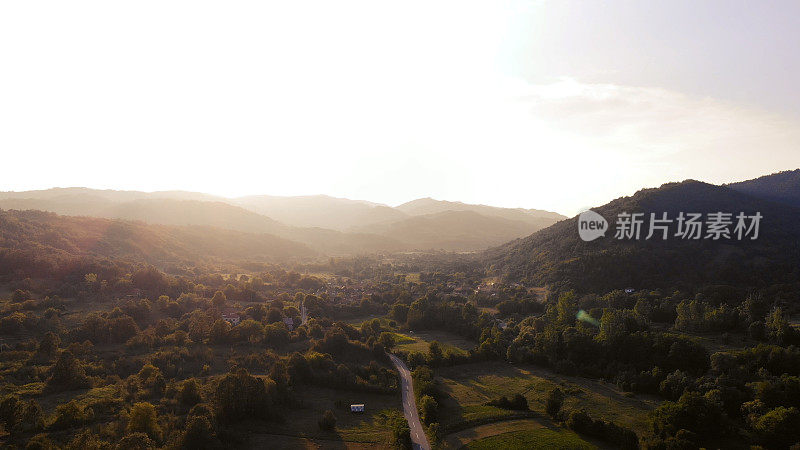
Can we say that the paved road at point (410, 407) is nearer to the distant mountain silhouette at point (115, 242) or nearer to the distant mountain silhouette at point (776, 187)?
the distant mountain silhouette at point (115, 242)

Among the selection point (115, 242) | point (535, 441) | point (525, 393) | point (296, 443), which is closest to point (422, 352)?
point (525, 393)

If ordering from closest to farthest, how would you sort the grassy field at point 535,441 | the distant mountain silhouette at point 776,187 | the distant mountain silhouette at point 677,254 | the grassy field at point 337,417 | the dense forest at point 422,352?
the grassy field at point 535,441 → the dense forest at point 422,352 → the grassy field at point 337,417 → the distant mountain silhouette at point 677,254 → the distant mountain silhouette at point 776,187

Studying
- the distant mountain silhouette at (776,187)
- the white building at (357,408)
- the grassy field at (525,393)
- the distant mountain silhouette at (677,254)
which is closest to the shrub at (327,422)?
the white building at (357,408)

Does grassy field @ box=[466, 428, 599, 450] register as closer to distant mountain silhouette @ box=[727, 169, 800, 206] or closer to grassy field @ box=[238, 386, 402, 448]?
grassy field @ box=[238, 386, 402, 448]

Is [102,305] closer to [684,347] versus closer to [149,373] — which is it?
[149,373]

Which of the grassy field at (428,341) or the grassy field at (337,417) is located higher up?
the grassy field at (337,417)
